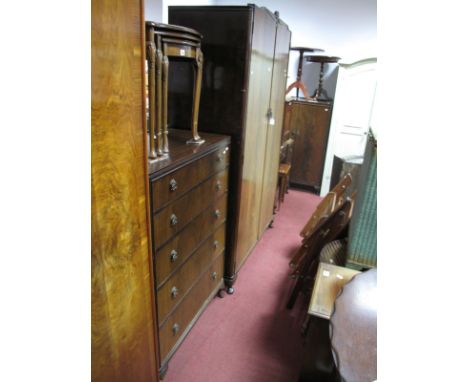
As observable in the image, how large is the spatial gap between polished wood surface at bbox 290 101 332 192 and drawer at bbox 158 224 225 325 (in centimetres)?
246

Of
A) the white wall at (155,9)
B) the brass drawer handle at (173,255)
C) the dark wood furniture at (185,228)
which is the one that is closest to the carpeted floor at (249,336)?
the dark wood furniture at (185,228)

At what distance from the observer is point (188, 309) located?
1.73 meters

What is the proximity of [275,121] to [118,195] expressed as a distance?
6.28 ft

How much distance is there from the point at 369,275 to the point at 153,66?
116 centimetres

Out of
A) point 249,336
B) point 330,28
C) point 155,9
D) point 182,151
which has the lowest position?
point 249,336

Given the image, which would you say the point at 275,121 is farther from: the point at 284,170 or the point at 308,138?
the point at 308,138

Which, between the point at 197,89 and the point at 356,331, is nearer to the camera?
the point at 356,331

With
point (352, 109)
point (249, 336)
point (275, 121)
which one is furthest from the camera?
point (352, 109)

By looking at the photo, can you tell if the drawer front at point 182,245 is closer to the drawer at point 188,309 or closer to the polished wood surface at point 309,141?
the drawer at point 188,309

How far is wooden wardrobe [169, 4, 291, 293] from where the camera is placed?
68.1 inches

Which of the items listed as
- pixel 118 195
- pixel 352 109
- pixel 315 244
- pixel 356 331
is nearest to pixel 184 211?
pixel 118 195

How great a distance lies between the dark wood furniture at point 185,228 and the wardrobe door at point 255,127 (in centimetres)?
22

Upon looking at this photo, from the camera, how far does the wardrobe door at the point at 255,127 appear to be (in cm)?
186
